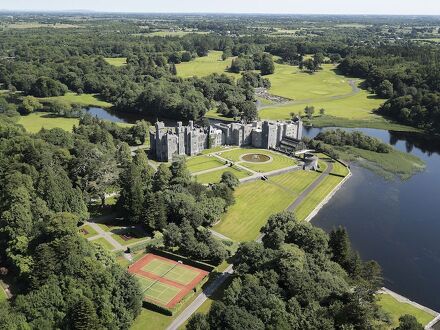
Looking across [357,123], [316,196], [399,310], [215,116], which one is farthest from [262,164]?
[357,123]

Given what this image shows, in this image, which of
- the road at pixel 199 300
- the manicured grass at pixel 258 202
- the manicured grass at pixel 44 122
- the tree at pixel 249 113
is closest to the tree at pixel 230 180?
the manicured grass at pixel 258 202

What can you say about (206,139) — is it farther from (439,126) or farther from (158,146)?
(439,126)

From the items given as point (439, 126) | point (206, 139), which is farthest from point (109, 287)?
point (439, 126)

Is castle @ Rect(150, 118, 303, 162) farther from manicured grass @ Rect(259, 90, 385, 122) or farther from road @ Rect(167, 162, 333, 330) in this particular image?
road @ Rect(167, 162, 333, 330)

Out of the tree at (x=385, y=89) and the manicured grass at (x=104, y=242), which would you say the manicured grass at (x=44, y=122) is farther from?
the tree at (x=385, y=89)

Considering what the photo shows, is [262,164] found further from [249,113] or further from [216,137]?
[249,113]

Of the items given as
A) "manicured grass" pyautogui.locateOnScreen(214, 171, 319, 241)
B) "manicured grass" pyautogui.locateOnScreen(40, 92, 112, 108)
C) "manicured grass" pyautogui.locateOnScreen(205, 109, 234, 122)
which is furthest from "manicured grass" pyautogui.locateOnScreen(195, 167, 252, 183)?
"manicured grass" pyautogui.locateOnScreen(40, 92, 112, 108)
